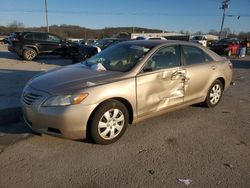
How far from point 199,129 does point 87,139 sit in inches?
78.4

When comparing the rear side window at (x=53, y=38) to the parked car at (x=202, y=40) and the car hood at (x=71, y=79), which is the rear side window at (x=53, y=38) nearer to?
the car hood at (x=71, y=79)

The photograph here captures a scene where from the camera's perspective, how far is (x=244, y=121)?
5.49m

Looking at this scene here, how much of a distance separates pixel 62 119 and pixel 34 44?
46.6 feet

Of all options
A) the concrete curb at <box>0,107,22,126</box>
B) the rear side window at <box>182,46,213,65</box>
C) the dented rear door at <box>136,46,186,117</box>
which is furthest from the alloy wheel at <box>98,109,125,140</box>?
the concrete curb at <box>0,107,22,126</box>

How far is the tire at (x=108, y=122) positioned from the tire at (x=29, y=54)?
542 inches

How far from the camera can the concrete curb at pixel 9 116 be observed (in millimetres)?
5228

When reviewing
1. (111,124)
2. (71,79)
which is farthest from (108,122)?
(71,79)

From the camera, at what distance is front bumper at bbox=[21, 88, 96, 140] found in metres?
3.82

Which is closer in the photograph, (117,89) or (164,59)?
(117,89)

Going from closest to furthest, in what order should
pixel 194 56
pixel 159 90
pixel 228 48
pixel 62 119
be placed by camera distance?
pixel 62 119 → pixel 159 90 → pixel 194 56 → pixel 228 48

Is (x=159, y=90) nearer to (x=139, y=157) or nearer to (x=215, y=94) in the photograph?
(x=139, y=157)

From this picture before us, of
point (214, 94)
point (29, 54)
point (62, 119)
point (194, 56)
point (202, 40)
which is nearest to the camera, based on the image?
point (62, 119)

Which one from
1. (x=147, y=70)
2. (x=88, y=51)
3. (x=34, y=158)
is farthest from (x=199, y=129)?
(x=88, y=51)

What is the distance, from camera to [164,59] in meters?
5.00
